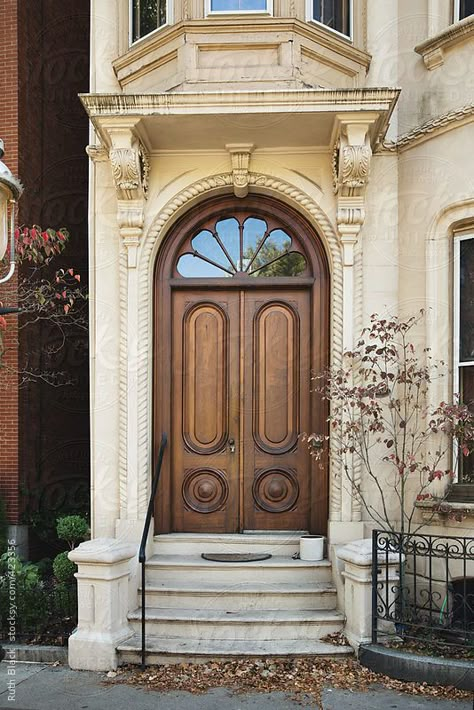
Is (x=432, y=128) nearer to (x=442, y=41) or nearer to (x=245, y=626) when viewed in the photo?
(x=442, y=41)

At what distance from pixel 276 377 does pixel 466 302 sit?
6.42 ft

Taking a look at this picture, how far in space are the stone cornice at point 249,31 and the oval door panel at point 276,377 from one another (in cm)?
250

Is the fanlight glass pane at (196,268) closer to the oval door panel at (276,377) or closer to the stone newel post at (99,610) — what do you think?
the oval door panel at (276,377)

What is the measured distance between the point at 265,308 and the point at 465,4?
3417 mm

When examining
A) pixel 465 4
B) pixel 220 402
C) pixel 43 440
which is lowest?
pixel 43 440

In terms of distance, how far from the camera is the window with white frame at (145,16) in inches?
300

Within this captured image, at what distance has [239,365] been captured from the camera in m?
7.57

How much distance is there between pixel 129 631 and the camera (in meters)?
6.32

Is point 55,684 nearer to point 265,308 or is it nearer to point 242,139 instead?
point 265,308

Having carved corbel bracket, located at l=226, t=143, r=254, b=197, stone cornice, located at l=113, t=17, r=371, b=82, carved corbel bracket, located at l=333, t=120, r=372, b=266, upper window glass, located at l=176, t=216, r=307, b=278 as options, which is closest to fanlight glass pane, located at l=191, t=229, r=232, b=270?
upper window glass, located at l=176, t=216, r=307, b=278

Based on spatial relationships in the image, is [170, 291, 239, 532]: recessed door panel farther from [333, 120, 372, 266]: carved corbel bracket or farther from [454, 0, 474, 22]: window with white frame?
[454, 0, 474, 22]: window with white frame

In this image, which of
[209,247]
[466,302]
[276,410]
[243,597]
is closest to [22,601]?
[243,597]

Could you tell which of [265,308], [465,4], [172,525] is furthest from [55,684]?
[465,4]

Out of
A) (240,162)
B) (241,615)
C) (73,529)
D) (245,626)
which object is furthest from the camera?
(73,529)
